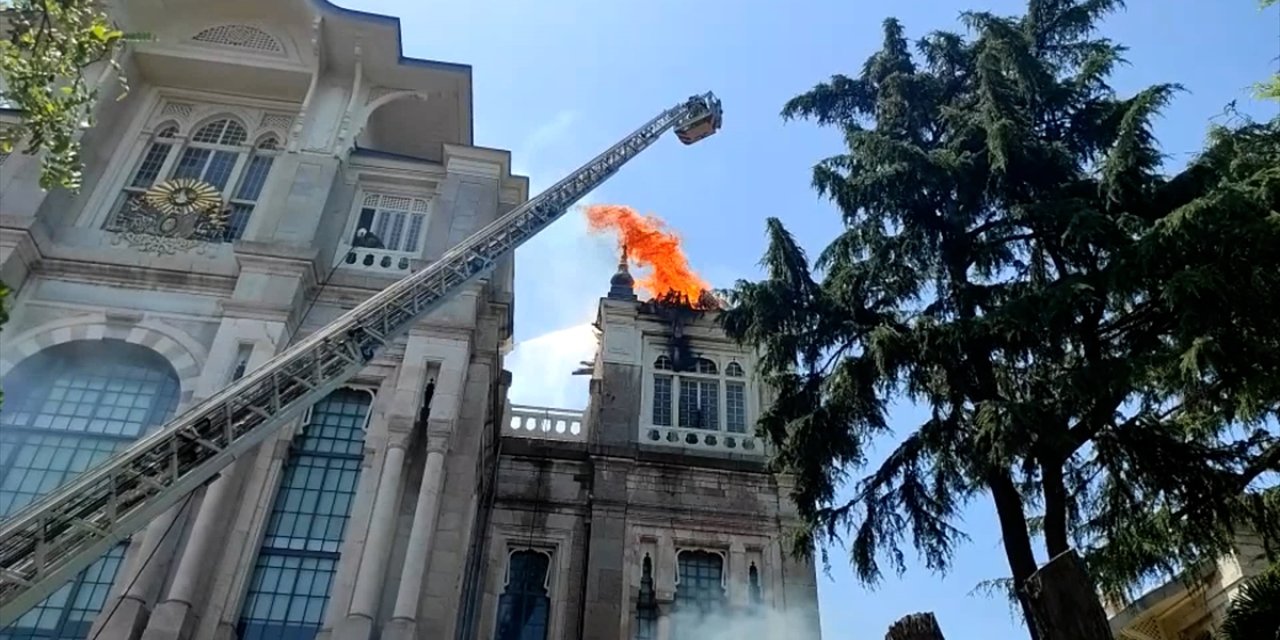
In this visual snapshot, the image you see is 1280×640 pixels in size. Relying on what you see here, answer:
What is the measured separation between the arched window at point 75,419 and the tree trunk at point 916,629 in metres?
10.3

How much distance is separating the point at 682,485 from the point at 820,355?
662 cm

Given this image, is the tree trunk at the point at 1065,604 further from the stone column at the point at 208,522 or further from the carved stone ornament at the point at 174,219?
the carved stone ornament at the point at 174,219

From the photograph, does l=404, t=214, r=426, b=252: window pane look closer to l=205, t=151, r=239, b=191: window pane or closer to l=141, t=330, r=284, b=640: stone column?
l=141, t=330, r=284, b=640: stone column

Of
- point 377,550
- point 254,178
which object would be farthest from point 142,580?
point 254,178

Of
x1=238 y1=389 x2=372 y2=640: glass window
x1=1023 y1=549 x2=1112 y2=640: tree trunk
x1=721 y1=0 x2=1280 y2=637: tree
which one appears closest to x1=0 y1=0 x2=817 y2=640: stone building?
x1=238 y1=389 x2=372 y2=640: glass window

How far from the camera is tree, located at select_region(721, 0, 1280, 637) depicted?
10.7 meters

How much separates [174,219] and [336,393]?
4955 millimetres

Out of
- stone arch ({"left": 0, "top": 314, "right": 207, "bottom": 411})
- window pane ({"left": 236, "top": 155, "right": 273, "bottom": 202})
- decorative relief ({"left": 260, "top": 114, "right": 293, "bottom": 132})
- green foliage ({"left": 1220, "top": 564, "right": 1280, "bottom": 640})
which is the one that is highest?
decorative relief ({"left": 260, "top": 114, "right": 293, "bottom": 132})

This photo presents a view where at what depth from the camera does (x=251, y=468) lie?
13.6 metres

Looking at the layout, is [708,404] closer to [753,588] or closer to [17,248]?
[753,588]

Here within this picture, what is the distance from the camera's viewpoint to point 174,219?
16.8m

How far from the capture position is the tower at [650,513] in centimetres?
1783

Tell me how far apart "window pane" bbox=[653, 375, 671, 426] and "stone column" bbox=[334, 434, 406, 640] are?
326 inches

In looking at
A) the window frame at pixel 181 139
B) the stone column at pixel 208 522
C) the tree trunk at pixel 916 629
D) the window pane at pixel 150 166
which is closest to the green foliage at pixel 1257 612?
the tree trunk at pixel 916 629
